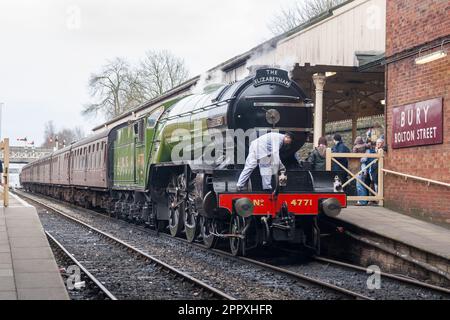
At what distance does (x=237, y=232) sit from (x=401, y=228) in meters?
2.63

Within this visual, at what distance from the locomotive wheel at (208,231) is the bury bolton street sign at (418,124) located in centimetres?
396

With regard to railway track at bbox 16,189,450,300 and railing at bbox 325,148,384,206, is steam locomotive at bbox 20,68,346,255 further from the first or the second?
railing at bbox 325,148,384,206

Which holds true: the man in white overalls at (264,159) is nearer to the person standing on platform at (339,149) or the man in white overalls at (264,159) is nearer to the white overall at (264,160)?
the white overall at (264,160)

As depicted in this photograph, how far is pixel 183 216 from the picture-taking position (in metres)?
13.5

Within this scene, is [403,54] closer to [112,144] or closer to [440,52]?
[440,52]

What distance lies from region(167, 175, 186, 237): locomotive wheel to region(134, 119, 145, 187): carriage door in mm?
1545

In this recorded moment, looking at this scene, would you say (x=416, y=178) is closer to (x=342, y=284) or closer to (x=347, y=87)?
(x=342, y=284)

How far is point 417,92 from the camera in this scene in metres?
12.2

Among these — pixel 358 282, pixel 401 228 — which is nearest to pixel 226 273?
pixel 358 282

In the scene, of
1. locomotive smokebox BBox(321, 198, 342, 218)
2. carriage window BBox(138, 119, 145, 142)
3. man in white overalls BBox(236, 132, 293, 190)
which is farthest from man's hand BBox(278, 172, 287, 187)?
carriage window BBox(138, 119, 145, 142)

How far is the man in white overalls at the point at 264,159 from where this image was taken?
10477mm

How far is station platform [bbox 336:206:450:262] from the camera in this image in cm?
926

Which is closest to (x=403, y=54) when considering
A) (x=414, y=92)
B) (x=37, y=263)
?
(x=414, y=92)

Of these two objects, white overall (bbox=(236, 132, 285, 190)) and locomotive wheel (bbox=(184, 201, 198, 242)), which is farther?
locomotive wheel (bbox=(184, 201, 198, 242))
